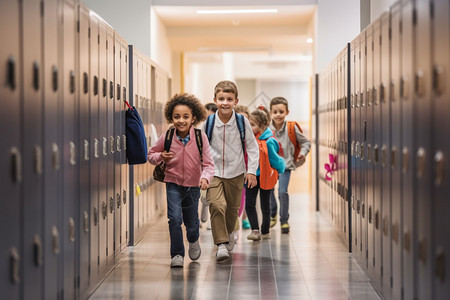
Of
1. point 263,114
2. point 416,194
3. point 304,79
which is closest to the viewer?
point 416,194

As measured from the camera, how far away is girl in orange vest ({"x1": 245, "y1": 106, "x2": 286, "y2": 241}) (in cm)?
621

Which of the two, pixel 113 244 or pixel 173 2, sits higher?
pixel 173 2

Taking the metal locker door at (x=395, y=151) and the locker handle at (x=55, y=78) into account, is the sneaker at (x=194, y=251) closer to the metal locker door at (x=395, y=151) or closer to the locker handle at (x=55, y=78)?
the metal locker door at (x=395, y=151)

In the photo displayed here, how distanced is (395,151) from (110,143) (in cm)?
225

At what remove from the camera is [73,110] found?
3559 millimetres

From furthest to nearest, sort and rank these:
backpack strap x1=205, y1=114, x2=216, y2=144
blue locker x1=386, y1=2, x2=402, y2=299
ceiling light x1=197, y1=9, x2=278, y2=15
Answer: ceiling light x1=197, y1=9, x2=278, y2=15, backpack strap x1=205, y1=114, x2=216, y2=144, blue locker x1=386, y1=2, x2=402, y2=299

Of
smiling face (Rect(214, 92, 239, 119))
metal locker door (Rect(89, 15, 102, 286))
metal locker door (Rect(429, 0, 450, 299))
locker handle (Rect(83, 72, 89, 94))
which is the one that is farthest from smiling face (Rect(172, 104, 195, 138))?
metal locker door (Rect(429, 0, 450, 299))

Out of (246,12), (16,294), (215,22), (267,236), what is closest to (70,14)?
(16,294)

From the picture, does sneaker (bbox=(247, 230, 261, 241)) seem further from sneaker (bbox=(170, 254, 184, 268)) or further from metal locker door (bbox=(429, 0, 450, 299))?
metal locker door (bbox=(429, 0, 450, 299))

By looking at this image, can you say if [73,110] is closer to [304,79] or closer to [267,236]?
[267,236]

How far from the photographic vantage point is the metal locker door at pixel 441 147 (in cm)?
246

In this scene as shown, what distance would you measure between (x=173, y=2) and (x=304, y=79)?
21.1 meters

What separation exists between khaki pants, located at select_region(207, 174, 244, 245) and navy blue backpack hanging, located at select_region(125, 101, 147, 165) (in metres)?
0.67

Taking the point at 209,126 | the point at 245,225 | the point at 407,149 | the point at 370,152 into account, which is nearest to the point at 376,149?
the point at 370,152
